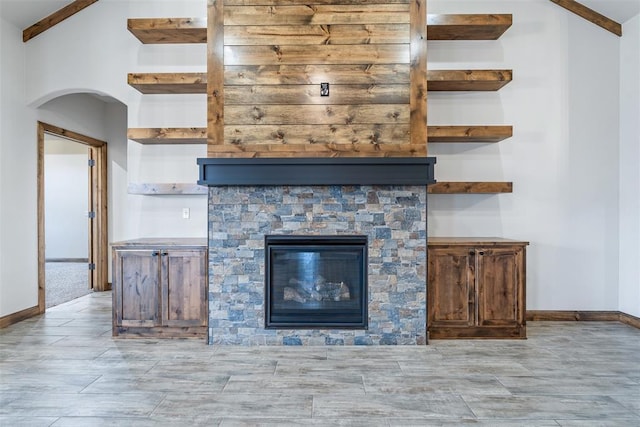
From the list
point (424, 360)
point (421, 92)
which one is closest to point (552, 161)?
point (421, 92)

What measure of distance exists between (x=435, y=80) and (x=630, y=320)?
3.26 meters

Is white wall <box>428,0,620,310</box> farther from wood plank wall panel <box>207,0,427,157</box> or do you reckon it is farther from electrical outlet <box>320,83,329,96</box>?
electrical outlet <box>320,83,329,96</box>

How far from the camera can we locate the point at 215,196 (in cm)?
364

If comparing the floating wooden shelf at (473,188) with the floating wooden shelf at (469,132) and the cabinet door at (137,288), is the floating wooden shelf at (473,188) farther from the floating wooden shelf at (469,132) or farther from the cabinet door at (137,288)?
the cabinet door at (137,288)

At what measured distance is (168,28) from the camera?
12.8 feet

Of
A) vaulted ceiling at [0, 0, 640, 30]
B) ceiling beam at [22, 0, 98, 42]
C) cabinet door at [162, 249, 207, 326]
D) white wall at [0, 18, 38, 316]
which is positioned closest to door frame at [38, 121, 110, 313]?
white wall at [0, 18, 38, 316]

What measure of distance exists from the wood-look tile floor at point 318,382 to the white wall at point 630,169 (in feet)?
1.88

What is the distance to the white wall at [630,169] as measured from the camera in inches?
162

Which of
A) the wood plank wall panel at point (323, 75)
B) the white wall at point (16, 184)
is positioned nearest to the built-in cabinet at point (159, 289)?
the wood plank wall panel at point (323, 75)

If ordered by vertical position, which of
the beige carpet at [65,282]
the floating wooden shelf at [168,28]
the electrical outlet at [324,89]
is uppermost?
the floating wooden shelf at [168,28]

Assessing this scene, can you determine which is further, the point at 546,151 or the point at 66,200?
the point at 66,200

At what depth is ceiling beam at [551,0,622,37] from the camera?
13.9ft

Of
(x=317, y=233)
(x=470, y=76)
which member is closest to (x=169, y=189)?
(x=317, y=233)

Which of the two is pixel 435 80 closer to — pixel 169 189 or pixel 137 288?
pixel 169 189
